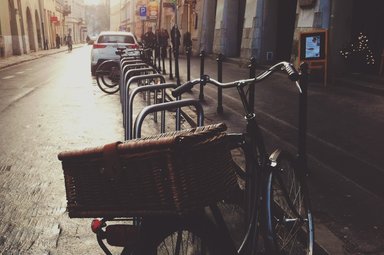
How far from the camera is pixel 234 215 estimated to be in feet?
13.0

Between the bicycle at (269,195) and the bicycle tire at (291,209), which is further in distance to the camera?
the bicycle tire at (291,209)

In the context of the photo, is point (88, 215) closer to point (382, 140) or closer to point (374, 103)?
point (382, 140)

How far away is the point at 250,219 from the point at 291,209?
0.51m

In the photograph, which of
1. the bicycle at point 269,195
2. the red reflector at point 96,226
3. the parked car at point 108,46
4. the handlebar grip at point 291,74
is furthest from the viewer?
the parked car at point 108,46

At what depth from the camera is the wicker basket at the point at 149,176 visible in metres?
1.82

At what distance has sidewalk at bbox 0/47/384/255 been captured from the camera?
340 cm

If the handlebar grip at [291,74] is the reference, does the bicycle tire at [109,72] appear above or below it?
below

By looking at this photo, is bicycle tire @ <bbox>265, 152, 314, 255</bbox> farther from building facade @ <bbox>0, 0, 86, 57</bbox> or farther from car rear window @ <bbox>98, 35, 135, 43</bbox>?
building facade @ <bbox>0, 0, 86, 57</bbox>

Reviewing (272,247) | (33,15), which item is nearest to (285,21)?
(272,247)

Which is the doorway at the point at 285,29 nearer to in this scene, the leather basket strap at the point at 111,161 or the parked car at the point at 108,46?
the parked car at the point at 108,46

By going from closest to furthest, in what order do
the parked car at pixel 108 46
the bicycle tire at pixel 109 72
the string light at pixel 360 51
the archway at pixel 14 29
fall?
1. the bicycle tire at pixel 109 72
2. the string light at pixel 360 51
3. the parked car at pixel 108 46
4. the archway at pixel 14 29

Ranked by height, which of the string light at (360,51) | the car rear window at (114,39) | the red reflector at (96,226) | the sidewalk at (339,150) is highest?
the car rear window at (114,39)

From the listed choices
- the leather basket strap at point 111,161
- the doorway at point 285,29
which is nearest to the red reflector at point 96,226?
the leather basket strap at point 111,161

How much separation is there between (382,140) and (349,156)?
0.97 metres
